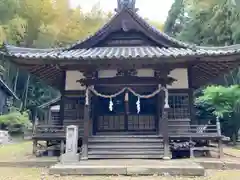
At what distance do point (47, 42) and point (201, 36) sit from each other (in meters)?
13.7

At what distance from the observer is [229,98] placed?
15.5 m

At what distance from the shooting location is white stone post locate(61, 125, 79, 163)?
7785 mm

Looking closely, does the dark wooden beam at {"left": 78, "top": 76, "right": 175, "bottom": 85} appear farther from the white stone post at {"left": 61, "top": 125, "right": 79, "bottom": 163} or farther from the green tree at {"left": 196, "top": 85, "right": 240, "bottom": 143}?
the green tree at {"left": 196, "top": 85, "right": 240, "bottom": 143}

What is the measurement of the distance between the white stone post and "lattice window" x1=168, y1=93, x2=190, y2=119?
3638 mm

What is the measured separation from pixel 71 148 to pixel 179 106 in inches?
167

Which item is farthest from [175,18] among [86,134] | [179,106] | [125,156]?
[125,156]

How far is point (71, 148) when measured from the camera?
26.1 ft

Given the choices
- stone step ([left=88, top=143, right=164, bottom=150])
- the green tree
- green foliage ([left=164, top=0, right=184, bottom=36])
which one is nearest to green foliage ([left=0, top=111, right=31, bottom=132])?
the green tree

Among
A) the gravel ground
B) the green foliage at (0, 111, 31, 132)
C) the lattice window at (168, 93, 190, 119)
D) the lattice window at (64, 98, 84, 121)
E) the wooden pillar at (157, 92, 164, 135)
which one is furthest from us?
the green foliage at (0, 111, 31, 132)


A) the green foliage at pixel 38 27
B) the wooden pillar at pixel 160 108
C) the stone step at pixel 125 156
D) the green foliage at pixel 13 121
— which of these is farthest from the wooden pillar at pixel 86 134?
the green foliage at pixel 13 121

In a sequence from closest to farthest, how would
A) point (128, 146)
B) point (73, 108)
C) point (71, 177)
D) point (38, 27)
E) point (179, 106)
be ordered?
point (71, 177), point (128, 146), point (179, 106), point (73, 108), point (38, 27)

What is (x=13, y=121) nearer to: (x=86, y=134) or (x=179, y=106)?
(x=86, y=134)

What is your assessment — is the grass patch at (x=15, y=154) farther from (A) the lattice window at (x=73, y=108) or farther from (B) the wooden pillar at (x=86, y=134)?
(B) the wooden pillar at (x=86, y=134)

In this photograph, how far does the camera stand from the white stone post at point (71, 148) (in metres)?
7.78
